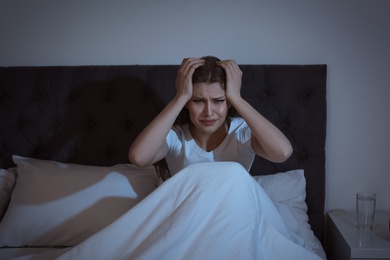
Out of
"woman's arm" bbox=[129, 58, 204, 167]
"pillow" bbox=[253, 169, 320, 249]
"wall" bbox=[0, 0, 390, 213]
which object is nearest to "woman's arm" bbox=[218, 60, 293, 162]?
"woman's arm" bbox=[129, 58, 204, 167]

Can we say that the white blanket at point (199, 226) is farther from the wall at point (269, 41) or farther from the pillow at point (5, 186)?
the wall at point (269, 41)

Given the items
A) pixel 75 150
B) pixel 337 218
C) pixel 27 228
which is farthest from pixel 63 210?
pixel 337 218

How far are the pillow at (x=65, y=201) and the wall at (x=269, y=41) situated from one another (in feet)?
1.77

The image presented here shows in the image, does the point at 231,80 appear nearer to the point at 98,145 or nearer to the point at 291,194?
the point at 291,194

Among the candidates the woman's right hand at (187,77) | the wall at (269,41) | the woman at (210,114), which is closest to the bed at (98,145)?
the wall at (269,41)

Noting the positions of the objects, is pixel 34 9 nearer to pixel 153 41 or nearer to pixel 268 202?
pixel 153 41

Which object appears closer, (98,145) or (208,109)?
(208,109)

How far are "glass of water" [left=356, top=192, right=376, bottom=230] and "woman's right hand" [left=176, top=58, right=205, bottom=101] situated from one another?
0.79 meters

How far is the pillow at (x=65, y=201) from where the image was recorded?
4.69 feet

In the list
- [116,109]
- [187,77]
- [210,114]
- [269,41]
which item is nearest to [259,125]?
[210,114]

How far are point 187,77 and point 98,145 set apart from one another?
60 centimetres

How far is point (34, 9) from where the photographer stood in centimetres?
179

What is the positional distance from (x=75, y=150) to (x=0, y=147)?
0.34 m

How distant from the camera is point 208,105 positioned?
1.36 m
